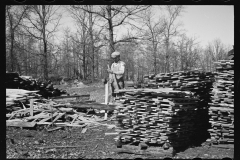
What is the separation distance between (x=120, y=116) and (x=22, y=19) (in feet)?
45.7

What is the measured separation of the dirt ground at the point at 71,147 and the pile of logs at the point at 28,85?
5.67 metres

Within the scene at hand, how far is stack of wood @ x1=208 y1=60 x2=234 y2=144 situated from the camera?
6785 millimetres

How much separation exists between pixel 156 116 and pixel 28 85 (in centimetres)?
1097

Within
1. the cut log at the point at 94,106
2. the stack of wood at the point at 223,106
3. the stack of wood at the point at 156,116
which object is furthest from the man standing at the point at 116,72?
the stack of wood at the point at 223,106

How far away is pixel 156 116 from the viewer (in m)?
6.32

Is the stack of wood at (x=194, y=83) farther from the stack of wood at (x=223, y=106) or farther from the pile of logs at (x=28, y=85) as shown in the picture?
the pile of logs at (x=28, y=85)

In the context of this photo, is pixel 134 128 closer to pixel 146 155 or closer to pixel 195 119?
pixel 146 155

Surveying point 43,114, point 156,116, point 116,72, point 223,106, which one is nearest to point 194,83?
point 223,106

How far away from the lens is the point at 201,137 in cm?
790

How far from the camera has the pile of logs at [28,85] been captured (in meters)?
13.7

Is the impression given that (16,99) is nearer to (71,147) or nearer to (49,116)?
(49,116)

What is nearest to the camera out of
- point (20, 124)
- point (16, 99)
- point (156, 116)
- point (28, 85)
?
point (156, 116)

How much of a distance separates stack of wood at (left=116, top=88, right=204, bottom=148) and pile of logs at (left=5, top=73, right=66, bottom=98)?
29.8 feet

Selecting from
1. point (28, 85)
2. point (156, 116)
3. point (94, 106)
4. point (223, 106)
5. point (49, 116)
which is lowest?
point (49, 116)
